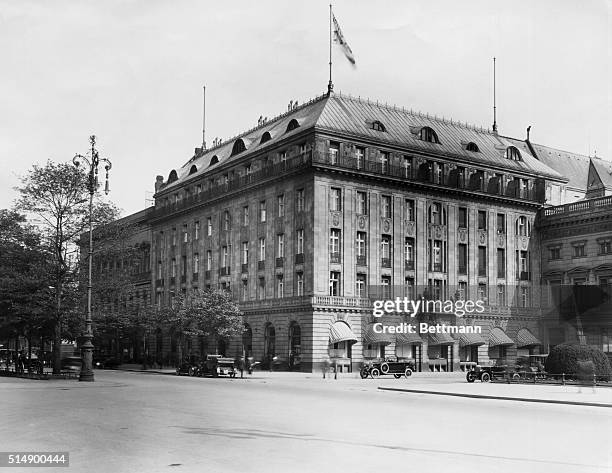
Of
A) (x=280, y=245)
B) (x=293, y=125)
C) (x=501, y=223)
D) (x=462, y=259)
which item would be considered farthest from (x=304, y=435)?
(x=501, y=223)

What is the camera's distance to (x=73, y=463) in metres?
12.3

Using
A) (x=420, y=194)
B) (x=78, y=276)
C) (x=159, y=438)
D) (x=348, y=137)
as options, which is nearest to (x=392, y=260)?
(x=420, y=194)

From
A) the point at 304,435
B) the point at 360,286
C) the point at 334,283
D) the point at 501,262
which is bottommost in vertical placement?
the point at 304,435

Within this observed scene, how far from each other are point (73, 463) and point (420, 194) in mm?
58097

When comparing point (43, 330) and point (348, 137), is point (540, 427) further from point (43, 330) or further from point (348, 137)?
point (348, 137)

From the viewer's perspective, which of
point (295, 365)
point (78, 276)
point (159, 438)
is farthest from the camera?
point (295, 365)

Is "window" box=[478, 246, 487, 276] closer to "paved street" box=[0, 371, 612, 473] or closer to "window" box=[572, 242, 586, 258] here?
"window" box=[572, 242, 586, 258]

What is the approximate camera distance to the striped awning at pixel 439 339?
66750 mm

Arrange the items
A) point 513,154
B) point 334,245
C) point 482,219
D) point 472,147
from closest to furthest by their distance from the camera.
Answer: point 334,245 → point 482,219 → point 472,147 → point 513,154

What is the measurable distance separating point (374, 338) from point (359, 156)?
14770 mm

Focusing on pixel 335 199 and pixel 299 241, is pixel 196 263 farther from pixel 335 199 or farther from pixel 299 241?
pixel 335 199

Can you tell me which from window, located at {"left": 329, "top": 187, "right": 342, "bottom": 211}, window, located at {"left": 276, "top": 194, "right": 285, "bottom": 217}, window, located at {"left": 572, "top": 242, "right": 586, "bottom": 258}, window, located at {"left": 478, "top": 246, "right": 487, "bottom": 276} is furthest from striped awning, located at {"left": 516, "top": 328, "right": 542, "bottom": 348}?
window, located at {"left": 276, "top": 194, "right": 285, "bottom": 217}

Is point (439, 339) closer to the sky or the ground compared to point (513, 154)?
closer to the ground

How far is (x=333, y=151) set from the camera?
63.5 metres
